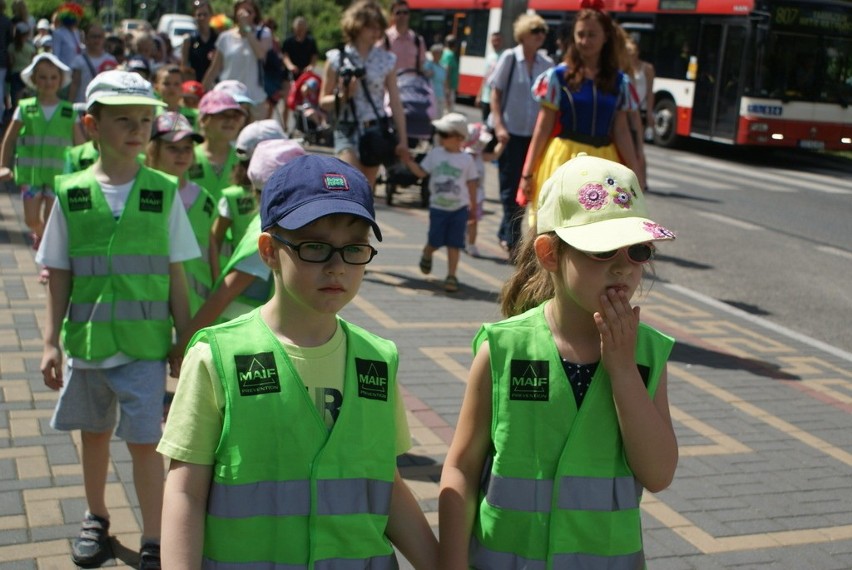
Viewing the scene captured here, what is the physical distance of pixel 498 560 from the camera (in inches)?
102

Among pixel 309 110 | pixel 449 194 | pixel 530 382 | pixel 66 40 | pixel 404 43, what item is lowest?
pixel 309 110

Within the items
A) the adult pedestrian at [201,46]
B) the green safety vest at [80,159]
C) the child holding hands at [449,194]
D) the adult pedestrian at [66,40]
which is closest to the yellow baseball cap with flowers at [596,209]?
the green safety vest at [80,159]

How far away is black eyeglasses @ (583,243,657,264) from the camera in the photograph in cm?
246

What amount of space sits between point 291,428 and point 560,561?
0.66 metres

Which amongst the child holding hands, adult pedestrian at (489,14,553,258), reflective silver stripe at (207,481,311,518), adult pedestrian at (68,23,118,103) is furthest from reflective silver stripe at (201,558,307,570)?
adult pedestrian at (68,23,118,103)

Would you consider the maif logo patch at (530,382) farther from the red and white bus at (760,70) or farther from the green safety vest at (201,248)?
the red and white bus at (760,70)

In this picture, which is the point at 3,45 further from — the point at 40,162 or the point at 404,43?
the point at 40,162

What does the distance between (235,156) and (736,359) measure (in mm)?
3573

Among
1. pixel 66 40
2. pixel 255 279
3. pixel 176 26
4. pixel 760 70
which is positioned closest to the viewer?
pixel 255 279

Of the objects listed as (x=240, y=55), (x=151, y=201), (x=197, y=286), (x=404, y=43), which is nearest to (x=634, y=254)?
(x=151, y=201)

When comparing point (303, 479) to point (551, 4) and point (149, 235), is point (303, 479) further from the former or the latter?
point (551, 4)

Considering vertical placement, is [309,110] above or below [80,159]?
below

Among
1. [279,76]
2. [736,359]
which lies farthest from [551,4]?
[736,359]

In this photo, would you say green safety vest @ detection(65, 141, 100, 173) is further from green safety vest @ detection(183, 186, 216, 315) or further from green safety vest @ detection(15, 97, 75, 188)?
green safety vest @ detection(15, 97, 75, 188)
